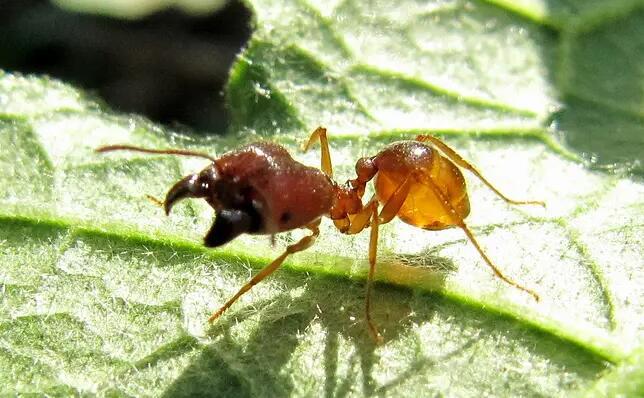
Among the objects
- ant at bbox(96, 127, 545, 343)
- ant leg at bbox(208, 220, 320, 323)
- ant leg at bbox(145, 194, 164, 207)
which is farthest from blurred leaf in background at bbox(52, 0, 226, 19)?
ant leg at bbox(208, 220, 320, 323)

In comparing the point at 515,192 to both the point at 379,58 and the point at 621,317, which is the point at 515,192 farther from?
the point at 379,58

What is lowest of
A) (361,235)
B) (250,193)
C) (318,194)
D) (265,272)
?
(265,272)

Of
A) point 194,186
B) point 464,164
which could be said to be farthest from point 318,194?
point 464,164

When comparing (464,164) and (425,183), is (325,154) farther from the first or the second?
(464,164)

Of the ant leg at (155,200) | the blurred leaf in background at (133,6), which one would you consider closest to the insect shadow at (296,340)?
the ant leg at (155,200)

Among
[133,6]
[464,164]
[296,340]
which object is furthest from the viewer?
[133,6]

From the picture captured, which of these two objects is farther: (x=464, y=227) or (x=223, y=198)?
(x=464, y=227)

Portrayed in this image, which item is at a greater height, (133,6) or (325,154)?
(133,6)
